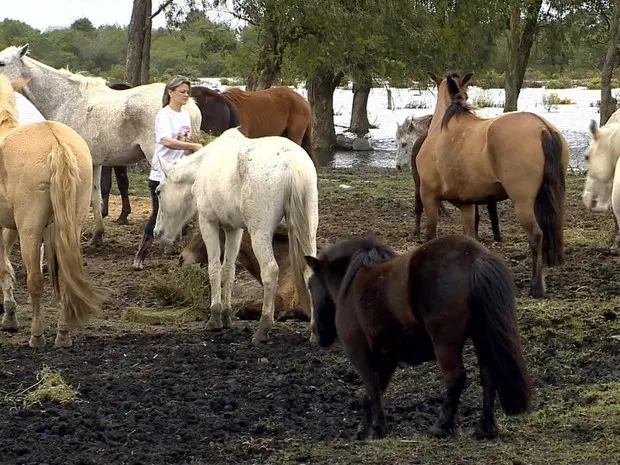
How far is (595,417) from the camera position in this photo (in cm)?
502

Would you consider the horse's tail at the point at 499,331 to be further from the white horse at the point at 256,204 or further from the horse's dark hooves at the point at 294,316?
the horse's dark hooves at the point at 294,316

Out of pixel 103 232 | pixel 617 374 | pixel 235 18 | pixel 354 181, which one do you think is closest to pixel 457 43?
pixel 235 18

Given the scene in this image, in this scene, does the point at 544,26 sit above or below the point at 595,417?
above

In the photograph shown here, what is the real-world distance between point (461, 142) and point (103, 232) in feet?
14.0

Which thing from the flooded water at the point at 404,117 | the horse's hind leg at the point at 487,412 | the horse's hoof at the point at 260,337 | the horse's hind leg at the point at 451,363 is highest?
the horse's hind leg at the point at 451,363

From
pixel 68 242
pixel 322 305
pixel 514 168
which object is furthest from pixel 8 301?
pixel 514 168

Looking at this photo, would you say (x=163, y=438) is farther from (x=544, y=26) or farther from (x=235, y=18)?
(x=544, y=26)

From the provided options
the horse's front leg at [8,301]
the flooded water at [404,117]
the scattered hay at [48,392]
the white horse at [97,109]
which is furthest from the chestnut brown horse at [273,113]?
the scattered hay at [48,392]

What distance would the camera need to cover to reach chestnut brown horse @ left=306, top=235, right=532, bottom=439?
4375 mm

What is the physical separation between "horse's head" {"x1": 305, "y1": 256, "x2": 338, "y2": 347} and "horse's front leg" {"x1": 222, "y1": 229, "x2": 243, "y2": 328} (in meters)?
2.42

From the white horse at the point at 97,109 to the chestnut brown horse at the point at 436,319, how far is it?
6.54 meters

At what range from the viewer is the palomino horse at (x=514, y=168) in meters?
8.29

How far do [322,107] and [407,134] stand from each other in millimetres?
9670

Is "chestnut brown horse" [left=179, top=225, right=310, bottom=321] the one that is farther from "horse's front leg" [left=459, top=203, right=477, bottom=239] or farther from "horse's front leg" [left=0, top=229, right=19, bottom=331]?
"horse's front leg" [left=459, top=203, right=477, bottom=239]
